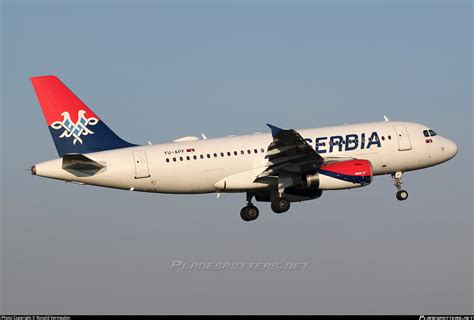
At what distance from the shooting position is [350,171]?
62188 millimetres

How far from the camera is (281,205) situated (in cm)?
6366

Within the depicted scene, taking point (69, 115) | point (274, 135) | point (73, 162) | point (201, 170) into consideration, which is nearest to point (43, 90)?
point (69, 115)

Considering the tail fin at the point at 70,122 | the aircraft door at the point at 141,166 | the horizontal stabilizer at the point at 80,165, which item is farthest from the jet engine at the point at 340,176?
the horizontal stabilizer at the point at 80,165

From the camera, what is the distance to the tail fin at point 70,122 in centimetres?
6178

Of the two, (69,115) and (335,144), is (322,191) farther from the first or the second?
(69,115)

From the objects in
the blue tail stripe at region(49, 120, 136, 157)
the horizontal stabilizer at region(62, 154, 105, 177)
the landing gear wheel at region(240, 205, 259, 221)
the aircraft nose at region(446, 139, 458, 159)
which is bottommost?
the landing gear wheel at region(240, 205, 259, 221)

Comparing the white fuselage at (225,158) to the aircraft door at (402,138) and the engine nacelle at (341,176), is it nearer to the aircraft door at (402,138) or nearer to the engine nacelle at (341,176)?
the aircraft door at (402,138)

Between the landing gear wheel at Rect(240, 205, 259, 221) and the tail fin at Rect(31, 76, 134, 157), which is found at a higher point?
the tail fin at Rect(31, 76, 134, 157)

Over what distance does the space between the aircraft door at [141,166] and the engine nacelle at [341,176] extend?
35.0ft

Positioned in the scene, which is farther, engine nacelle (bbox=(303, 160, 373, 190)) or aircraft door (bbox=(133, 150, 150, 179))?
engine nacelle (bbox=(303, 160, 373, 190))

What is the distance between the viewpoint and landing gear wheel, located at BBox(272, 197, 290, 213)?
63.7 m

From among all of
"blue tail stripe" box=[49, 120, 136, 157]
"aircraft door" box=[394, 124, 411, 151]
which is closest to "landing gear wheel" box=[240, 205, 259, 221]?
"blue tail stripe" box=[49, 120, 136, 157]

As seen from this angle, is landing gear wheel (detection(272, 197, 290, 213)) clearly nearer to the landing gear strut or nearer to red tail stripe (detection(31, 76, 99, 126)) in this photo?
the landing gear strut

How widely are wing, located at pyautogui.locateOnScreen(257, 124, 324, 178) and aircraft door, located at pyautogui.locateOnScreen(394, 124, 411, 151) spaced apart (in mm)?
7028
